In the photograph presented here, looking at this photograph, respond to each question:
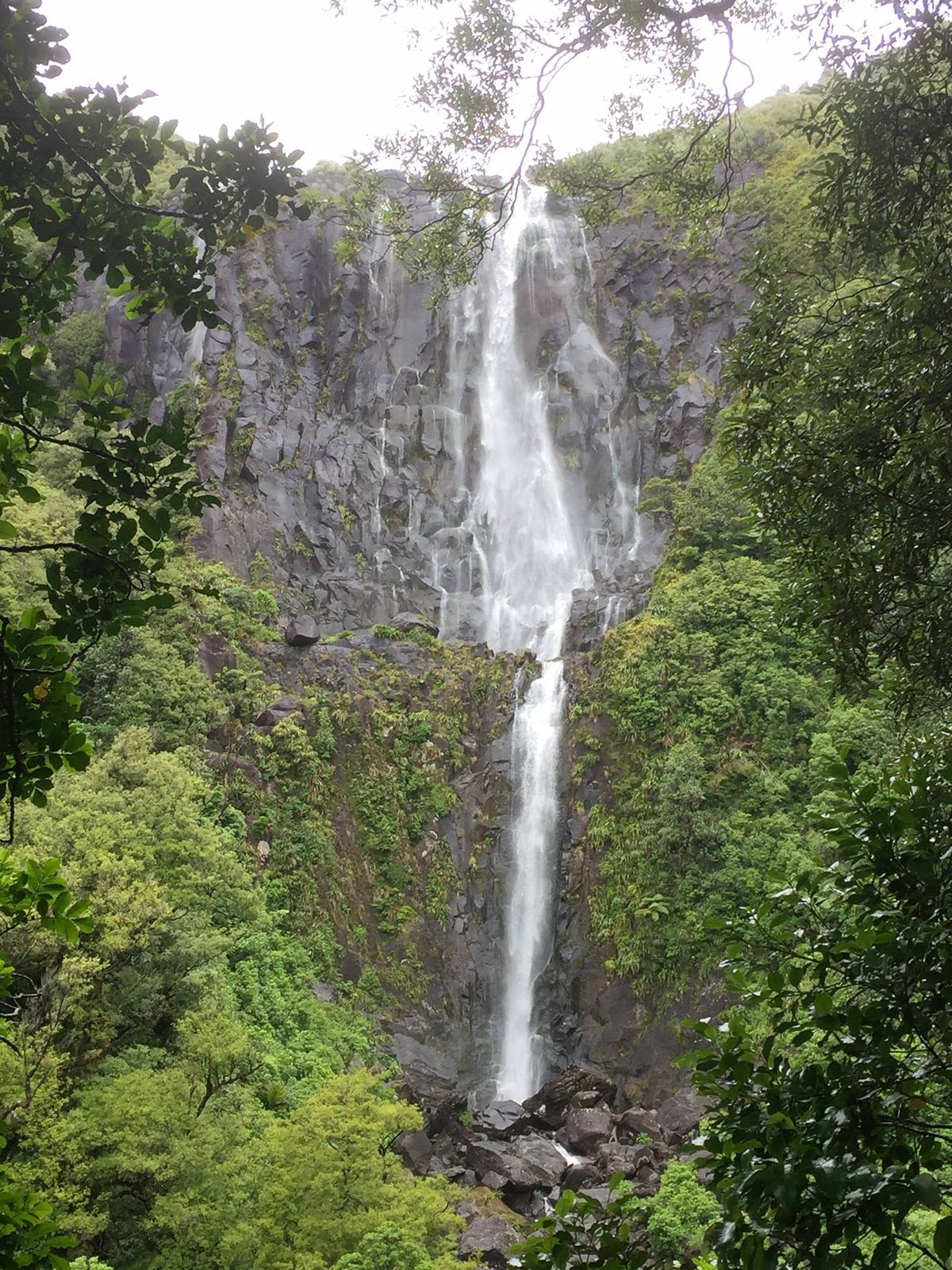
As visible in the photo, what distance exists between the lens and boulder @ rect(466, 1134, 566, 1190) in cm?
1347

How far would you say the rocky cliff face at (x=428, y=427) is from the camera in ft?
71.8

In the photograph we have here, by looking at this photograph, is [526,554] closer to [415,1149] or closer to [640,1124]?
[640,1124]

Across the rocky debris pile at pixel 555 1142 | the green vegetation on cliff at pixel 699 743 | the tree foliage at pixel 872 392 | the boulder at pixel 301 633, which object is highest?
the tree foliage at pixel 872 392

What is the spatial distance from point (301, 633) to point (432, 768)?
15.2 feet

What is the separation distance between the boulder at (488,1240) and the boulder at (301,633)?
13.4 m

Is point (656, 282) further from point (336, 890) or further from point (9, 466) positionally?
point (9, 466)

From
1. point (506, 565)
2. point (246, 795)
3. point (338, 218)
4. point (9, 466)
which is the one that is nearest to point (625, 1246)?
point (9, 466)

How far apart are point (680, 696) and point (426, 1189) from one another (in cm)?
1192

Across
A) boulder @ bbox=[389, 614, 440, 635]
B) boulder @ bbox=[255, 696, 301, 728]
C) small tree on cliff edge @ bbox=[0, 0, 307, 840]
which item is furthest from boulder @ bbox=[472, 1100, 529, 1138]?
small tree on cliff edge @ bbox=[0, 0, 307, 840]

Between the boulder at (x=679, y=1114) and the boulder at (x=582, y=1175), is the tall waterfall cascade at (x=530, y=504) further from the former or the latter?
the boulder at (x=582, y=1175)

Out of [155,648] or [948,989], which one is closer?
[948,989]

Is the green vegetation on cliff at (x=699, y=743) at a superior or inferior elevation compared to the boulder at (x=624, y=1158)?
superior

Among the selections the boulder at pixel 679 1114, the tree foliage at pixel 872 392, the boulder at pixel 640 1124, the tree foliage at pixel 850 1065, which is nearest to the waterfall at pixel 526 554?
the boulder at pixel 640 1124

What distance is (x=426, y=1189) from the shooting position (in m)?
10.1
